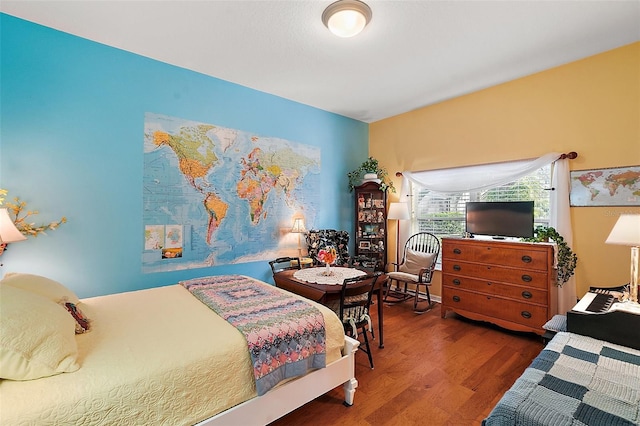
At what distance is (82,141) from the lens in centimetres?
275

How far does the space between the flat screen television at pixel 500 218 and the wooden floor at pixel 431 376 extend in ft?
3.71

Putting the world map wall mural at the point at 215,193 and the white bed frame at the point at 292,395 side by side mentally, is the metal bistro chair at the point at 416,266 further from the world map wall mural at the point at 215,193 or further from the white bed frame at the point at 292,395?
the white bed frame at the point at 292,395

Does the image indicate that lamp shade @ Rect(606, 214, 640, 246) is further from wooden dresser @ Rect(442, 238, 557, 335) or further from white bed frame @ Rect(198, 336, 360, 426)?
white bed frame @ Rect(198, 336, 360, 426)

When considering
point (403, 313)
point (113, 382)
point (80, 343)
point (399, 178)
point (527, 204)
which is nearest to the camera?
point (113, 382)

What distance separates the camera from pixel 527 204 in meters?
3.27

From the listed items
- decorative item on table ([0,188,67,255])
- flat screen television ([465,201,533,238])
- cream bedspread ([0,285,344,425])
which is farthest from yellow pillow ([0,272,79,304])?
flat screen television ([465,201,533,238])

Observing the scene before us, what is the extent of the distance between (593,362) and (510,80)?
3.32 m

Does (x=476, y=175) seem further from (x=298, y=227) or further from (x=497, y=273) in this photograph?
(x=298, y=227)


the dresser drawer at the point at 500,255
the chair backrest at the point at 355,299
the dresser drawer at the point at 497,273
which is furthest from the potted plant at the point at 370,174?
the chair backrest at the point at 355,299

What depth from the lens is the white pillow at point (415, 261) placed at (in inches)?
165

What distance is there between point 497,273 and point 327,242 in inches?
87.4

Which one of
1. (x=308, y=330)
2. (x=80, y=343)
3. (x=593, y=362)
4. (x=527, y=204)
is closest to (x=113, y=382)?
(x=80, y=343)

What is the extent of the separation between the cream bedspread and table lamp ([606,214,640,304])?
216 centimetres

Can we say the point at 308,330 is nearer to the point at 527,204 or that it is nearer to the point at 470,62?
the point at 527,204
